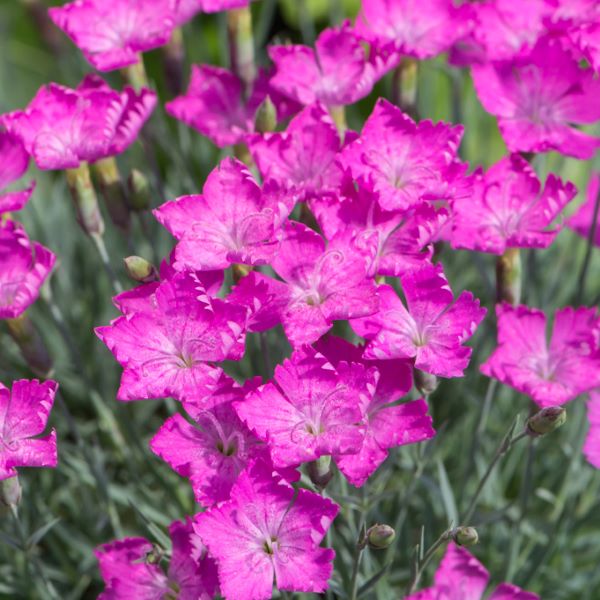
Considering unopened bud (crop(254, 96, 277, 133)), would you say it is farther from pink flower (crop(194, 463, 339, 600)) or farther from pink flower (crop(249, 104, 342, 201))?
pink flower (crop(194, 463, 339, 600))

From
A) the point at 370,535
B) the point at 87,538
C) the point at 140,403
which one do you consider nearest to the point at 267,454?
the point at 370,535

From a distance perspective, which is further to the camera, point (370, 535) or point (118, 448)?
point (118, 448)

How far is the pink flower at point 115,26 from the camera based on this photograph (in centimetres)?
118

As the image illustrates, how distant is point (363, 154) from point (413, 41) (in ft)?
1.01

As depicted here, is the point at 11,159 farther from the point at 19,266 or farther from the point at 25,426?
the point at 25,426

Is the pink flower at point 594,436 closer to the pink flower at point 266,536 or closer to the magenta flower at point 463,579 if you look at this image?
the magenta flower at point 463,579

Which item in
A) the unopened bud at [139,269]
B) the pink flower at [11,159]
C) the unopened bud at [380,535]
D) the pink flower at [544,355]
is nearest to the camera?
the unopened bud at [380,535]

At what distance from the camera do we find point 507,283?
1054mm

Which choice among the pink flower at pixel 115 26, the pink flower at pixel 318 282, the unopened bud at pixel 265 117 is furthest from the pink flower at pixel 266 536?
the pink flower at pixel 115 26

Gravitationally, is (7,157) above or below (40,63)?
above

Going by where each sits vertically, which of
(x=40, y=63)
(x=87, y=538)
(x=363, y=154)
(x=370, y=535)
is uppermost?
(x=363, y=154)

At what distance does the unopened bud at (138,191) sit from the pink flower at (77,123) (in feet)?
0.12

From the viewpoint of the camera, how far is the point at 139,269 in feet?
2.88

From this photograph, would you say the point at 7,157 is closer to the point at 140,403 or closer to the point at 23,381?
the point at 23,381
